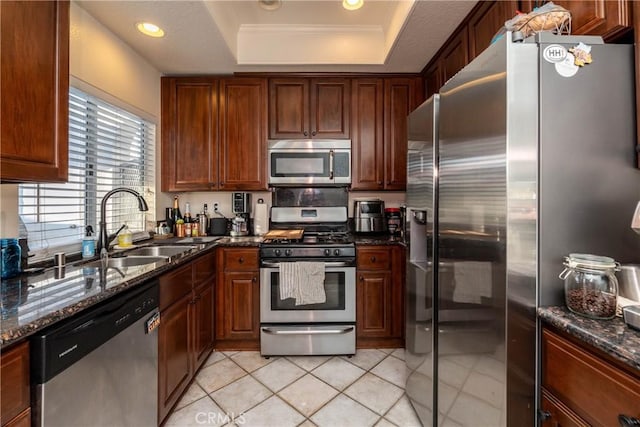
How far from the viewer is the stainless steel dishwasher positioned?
0.87m

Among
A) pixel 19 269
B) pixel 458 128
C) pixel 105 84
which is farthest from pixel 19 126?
pixel 458 128

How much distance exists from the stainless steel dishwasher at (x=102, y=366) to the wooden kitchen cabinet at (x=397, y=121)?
84.3 inches

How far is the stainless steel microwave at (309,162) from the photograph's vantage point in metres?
2.69

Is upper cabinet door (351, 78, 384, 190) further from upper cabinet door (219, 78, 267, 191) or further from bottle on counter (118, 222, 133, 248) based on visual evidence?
bottle on counter (118, 222, 133, 248)

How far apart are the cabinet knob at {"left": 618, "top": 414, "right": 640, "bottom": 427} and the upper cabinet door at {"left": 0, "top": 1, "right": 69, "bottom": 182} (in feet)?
6.27

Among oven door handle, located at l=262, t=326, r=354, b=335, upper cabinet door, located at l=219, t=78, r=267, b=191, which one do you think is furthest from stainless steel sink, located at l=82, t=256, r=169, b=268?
upper cabinet door, located at l=219, t=78, r=267, b=191

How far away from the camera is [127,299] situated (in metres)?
1.23

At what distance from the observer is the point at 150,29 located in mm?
2010

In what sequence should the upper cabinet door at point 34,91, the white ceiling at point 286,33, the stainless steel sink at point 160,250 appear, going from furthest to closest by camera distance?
1. the stainless steel sink at point 160,250
2. the white ceiling at point 286,33
3. the upper cabinet door at point 34,91

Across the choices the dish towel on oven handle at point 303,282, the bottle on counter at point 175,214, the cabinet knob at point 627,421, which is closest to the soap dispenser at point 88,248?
the bottle on counter at point 175,214

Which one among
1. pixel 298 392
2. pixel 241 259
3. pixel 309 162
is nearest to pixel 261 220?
pixel 241 259

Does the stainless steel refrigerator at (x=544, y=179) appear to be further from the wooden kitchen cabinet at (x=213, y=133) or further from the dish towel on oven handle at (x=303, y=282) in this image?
the wooden kitchen cabinet at (x=213, y=133)

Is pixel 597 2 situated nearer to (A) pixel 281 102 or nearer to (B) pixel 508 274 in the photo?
(B) pixel 508 274

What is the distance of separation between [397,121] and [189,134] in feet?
6.48
